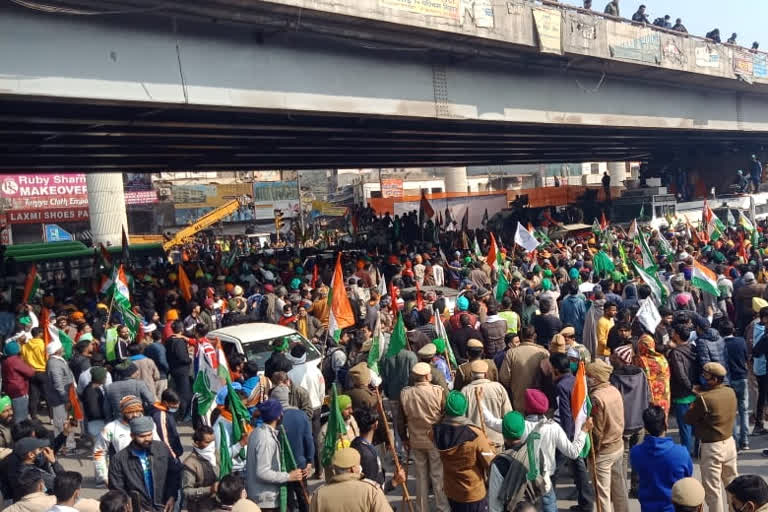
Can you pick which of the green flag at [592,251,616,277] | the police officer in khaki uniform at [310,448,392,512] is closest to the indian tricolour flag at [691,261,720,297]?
the green flag at [592,251,616,277]

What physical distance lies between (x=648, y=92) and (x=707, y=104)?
5.10m

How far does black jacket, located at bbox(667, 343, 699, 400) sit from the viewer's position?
7.56 meters

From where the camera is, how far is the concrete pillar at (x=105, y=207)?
1879 inches

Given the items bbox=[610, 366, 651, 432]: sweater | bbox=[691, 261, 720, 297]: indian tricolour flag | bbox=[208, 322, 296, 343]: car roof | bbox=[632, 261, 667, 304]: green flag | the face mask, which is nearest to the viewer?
the face mask

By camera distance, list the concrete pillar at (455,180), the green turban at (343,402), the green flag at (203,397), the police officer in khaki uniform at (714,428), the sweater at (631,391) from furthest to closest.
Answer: the concrete pillar at (455,180)
the green flag at (203,397)
the sweater at (631,391)
the green turban at (343,402)
the police officer in khaki uniform at (714,428)

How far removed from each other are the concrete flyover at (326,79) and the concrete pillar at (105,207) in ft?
58.3

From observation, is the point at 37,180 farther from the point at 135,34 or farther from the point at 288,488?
the point at 288,488

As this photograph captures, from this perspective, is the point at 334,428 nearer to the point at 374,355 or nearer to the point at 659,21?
the point at 374,355

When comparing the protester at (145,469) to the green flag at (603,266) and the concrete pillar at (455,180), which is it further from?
the concrete pillar at (455,180)

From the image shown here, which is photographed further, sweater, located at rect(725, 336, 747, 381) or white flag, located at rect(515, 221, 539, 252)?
white flag, located at rect(515, 221, 539, 252)

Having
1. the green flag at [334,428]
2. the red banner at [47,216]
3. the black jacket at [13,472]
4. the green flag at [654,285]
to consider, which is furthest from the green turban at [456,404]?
the red banner at [47,216]

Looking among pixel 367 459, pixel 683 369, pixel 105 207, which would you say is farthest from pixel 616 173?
pixel 367 459

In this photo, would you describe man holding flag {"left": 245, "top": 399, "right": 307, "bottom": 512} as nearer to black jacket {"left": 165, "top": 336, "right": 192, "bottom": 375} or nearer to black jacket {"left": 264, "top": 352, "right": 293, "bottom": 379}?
black jacket {"left": 264, "top": 352, "right": 293, "bottom": 379}

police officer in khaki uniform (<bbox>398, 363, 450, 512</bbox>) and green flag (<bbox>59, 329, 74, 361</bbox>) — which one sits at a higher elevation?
green flag (<bbox>59, 329, 74, 361</bbox>)
